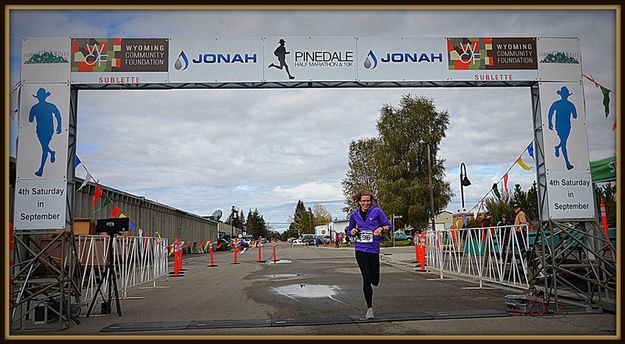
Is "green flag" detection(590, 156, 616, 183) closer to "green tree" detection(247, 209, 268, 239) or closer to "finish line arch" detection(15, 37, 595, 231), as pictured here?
"finish line arch" detection(15, 37, 595, 231)

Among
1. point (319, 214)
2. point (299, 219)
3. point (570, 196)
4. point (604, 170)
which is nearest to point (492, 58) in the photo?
point (570, 196)

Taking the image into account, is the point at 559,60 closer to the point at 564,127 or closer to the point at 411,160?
the point at 564,127

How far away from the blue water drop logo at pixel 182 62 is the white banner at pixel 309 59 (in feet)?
4.52

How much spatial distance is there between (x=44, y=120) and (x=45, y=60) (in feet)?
3.40

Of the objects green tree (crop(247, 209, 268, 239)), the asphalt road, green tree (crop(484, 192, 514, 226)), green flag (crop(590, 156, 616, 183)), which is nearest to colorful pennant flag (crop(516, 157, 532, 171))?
green flag (crop(590, 156, 616, 183))

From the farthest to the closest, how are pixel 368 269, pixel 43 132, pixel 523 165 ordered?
pixel 523 165 → pixel 43 132 → pixel 368 269

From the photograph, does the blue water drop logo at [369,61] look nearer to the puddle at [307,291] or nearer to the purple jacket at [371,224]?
the purple jacket at [371,224]

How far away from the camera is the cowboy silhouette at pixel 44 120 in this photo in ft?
29.9

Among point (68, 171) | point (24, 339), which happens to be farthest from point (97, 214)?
point (24, 339)

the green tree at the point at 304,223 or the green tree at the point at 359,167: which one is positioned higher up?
the green tree at the point at 359,167

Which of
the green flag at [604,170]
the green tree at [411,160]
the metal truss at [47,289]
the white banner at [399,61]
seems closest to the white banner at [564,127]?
the white banner at [399,61]

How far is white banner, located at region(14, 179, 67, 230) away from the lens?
352 inches

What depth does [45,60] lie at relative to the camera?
932 cm

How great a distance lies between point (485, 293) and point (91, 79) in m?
8.87
